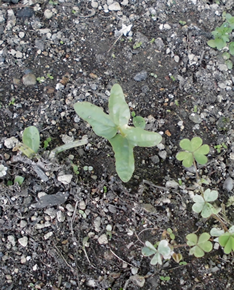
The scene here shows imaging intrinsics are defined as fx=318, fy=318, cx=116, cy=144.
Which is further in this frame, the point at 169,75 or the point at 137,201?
the point at 169,75

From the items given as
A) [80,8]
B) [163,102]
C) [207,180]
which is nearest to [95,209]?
[207,180]

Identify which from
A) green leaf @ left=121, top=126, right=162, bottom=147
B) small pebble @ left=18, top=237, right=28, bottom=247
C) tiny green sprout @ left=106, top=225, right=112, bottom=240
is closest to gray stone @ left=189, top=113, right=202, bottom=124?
green leaf @ left=121, top=126, right=162, bottom=147

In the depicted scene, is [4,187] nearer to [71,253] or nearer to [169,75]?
[71,253]

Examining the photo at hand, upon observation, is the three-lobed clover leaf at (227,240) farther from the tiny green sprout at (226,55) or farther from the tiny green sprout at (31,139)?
the tiny green sprout at (226,55)

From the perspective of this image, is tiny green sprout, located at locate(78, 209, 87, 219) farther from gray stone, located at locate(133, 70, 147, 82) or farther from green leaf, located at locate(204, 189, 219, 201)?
gray stone, located at locate(133, 70, 147, 82)

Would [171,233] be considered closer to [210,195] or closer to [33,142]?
[210,195]

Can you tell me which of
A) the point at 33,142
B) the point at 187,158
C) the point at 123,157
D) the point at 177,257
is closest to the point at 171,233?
the point at 177,257

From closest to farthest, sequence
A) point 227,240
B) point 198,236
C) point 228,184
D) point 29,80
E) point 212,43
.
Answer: point 227,240
point 198,236
point 228,184
point 29,80
point 212,43
